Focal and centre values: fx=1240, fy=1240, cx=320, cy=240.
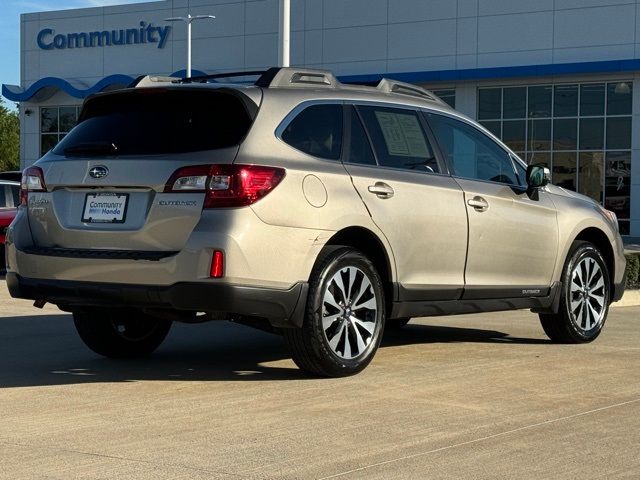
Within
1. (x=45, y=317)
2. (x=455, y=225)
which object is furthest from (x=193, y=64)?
(x=455, y=225)

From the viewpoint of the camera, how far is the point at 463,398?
7.07 metres

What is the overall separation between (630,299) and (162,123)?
Result: 29.3ft

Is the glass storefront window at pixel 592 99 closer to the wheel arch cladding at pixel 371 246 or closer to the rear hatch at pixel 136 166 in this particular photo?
the wheel arch cladding at pixel 371 246

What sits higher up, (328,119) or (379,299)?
(328,119)

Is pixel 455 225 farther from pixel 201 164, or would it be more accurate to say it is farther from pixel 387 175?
pixel 201 164

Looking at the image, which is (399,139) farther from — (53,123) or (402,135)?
(53,123)

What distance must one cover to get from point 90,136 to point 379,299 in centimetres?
211

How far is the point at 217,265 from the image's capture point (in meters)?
6.98

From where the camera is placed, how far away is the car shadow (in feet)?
26.0

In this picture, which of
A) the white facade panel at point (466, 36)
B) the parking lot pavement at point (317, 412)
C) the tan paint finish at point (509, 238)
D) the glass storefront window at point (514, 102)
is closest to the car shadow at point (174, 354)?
the parking lot pavement at point (317, 412)

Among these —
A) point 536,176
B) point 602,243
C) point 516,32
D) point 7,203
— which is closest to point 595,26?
point 516,32

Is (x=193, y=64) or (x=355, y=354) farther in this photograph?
(x=193, y=64)

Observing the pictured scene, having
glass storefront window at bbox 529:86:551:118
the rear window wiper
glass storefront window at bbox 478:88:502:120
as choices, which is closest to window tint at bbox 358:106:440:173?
the rear window wiper

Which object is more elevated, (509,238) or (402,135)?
(402,135)
